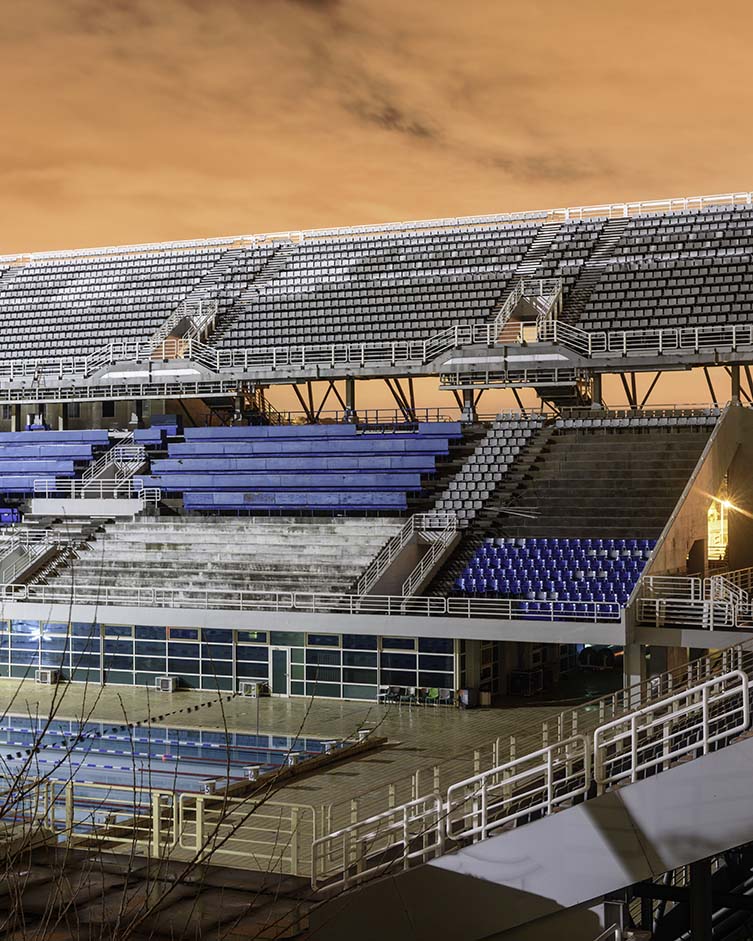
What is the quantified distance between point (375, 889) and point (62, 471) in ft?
88.4

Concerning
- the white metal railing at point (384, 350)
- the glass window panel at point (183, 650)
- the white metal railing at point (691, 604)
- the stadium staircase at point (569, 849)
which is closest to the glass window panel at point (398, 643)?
the glass window panel at point (183, 650)

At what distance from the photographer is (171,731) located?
22.4 m

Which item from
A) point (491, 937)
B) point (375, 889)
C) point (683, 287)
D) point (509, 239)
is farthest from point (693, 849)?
point (509, 239)

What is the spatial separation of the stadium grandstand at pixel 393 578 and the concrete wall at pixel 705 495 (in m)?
0.10

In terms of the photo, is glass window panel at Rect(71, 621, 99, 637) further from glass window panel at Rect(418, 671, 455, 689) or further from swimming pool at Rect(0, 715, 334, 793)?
glass window panel at Rect(418, 671, 455, 689)

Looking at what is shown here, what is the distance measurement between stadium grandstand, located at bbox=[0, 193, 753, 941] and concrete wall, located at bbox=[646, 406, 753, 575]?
0.10 m

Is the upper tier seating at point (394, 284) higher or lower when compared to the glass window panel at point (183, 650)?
higher

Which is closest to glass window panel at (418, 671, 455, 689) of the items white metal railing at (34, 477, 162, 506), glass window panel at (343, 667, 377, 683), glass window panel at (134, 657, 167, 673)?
glass window panel at (343, 667, 377, 683)

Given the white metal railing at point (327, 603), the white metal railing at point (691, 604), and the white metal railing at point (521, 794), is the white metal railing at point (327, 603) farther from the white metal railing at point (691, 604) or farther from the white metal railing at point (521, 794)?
the white metal railing at point (521, 794)

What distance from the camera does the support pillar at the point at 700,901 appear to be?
1006 cm

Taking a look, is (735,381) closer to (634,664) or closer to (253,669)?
(634,664)

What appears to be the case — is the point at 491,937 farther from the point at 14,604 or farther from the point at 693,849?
the point at 14,604

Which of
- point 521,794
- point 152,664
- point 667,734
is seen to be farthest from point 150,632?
point 667,734

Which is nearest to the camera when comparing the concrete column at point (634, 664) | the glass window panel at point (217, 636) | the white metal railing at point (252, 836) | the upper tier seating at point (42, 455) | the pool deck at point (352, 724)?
the white metal railing at point (252, 836)
